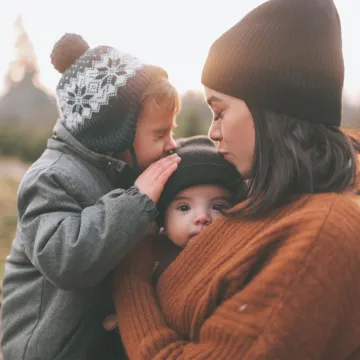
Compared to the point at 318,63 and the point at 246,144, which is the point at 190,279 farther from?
the point at 318,63

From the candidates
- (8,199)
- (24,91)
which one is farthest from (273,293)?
(24,91)

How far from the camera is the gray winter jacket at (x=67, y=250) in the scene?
5.77ft

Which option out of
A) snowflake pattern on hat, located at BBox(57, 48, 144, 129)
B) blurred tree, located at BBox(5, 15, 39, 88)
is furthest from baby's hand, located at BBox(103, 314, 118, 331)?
blurred tree, located at BBox(5, 15, 39, 88)

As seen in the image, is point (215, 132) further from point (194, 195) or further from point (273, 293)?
point (273, 293)

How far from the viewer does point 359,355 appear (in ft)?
4.94

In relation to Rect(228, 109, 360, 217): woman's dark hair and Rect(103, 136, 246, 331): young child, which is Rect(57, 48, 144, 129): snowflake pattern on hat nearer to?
Rect(103, 136, 246, 331): young child

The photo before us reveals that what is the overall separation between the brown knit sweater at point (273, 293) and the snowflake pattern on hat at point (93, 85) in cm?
86

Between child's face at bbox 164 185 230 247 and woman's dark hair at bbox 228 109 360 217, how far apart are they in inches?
15.1

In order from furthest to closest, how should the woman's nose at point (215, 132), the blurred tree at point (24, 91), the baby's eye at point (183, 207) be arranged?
the blurred tree at point (24, 91)
the baby's eye at point (183, 207)
the woman's nose at point (215, 132)

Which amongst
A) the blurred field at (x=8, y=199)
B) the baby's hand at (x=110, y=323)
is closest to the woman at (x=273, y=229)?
the baby's hand at (x=110, y=323)

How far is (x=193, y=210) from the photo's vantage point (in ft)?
6.99

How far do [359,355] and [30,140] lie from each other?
18094 mm

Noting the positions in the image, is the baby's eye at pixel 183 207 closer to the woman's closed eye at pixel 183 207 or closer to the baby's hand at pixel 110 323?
the woman's closed eye at pixel 183 207

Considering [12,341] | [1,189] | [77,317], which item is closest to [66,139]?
[77,317]
